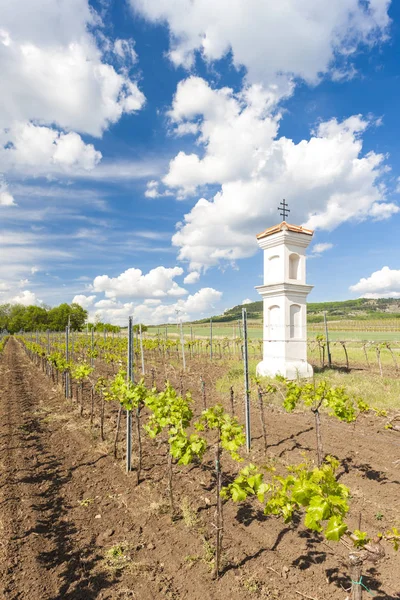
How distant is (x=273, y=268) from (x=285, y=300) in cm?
165

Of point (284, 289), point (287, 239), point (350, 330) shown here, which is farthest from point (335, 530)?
point (350, 330)

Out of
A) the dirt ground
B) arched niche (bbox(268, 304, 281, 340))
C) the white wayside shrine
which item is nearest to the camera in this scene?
the dirt ground

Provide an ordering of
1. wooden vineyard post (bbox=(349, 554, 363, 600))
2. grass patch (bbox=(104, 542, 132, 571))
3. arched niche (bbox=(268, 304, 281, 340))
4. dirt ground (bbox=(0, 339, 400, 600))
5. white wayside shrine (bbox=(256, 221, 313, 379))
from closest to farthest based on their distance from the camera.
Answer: wooden vineyard post (bbox=(349, 554, 363, 600))
dirt ground (bbox=(0, 339, 400, 600))
grass patch (bbox=(104, 542, 132, 571))
white wayside shrine (bbox=(256, 221, 313, 379))
arched niche (bbox=(268, 304, 281, 340))

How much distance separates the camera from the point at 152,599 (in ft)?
11.2

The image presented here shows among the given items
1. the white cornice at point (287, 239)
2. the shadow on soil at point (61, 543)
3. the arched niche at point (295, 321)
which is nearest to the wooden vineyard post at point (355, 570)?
the shadow on soil at point (61, 543)

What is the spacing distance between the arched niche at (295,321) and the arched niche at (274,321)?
0.54 metres

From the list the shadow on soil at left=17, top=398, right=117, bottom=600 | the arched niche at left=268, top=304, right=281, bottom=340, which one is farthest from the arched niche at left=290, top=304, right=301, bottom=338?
the shadow on soil at left=17, top=398, right=117, bottom=600

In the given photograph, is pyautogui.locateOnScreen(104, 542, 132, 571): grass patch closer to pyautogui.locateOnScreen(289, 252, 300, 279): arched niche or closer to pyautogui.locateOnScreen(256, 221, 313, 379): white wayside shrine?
pyautogui.locateOnScreen(256, 221, 313, 379): white wayside shrine

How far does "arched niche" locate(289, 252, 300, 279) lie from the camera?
45.3ft

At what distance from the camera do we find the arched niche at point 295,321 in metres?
13.3

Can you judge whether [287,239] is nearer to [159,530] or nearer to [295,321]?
[295,321]

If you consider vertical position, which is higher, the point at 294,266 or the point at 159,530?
the point at 294,266

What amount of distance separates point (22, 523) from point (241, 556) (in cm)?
308

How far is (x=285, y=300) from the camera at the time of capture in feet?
42.7
